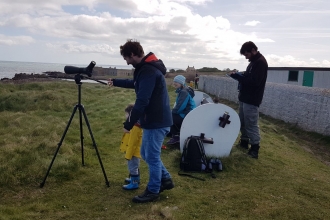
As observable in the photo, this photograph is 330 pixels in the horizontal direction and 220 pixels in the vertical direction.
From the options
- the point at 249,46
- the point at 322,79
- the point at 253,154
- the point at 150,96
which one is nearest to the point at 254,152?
the point at 253,154

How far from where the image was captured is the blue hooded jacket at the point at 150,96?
4090 mm

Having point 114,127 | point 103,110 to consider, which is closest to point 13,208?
point 114,127

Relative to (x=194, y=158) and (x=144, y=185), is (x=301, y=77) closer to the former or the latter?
(x=194, y=158)

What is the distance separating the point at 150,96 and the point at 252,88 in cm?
298

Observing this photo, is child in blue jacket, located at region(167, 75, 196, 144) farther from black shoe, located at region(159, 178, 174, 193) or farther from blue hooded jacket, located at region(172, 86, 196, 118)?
black shoe, located at region(159, 178, 174, 193)

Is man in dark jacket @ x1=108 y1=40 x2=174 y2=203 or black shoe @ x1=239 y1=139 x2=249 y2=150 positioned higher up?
man in dark jacket @ x1=108 y1=40 x2=174 y2=203

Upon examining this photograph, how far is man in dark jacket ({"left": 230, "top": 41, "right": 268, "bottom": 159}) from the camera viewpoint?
6375mm

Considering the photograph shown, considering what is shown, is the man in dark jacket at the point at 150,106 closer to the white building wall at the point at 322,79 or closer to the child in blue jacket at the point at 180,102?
the child in blue jacket at the point at 180,102

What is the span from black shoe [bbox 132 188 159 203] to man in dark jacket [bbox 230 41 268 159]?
2.76 meters

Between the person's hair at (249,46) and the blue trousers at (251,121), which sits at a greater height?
the person's hair at (249,46)

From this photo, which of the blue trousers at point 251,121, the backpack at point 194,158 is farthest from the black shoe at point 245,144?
the backpack at point 194,158

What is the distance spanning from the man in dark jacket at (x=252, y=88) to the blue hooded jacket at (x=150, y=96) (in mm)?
2587

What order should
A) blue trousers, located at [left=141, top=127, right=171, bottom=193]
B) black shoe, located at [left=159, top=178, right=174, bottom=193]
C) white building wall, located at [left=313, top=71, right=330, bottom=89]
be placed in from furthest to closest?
white building wall, located at [left=313, top=71, right=330, bottom=89], black shoe, located at [left=159, top=178, right=174, bottom=193], blue trousers, located at [left=141, top=127, right=171, bottom=193]

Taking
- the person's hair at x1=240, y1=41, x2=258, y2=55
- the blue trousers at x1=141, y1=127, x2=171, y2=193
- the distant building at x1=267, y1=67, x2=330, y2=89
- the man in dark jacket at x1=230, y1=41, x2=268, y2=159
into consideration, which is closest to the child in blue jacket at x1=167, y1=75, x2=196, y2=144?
the man in dark jacket at x1=230, y1=41, x2=268, y2=159
